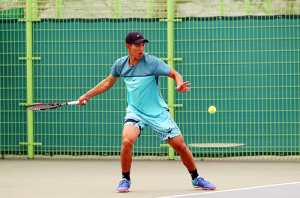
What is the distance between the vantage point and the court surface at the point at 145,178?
219 inches

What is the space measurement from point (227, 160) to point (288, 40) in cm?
224

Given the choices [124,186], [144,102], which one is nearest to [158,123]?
[144,102]

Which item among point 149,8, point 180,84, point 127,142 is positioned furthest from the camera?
point 149,8

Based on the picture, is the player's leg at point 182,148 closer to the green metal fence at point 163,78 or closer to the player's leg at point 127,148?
the player's leg at point 127,148

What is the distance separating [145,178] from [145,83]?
1698mm

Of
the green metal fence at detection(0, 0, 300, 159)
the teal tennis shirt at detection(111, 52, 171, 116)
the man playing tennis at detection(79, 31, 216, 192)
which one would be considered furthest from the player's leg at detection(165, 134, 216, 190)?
the green metal fence at detection(0, 0, 300, 159)

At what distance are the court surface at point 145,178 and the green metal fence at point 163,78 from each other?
0.38 meters

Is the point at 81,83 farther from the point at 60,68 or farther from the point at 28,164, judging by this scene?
the point at 28,164

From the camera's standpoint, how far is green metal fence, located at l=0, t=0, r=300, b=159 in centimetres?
821

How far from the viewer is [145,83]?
5.60 m

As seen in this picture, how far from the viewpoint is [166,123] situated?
565 cm

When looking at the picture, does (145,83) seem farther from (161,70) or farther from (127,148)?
(127,148)

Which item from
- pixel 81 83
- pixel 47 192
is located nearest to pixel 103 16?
pixel 81 83

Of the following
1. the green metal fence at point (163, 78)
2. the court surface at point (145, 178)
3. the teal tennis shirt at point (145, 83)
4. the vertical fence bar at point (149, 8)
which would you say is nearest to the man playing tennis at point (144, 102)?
the teal tennis shirt at point (145, 83)
